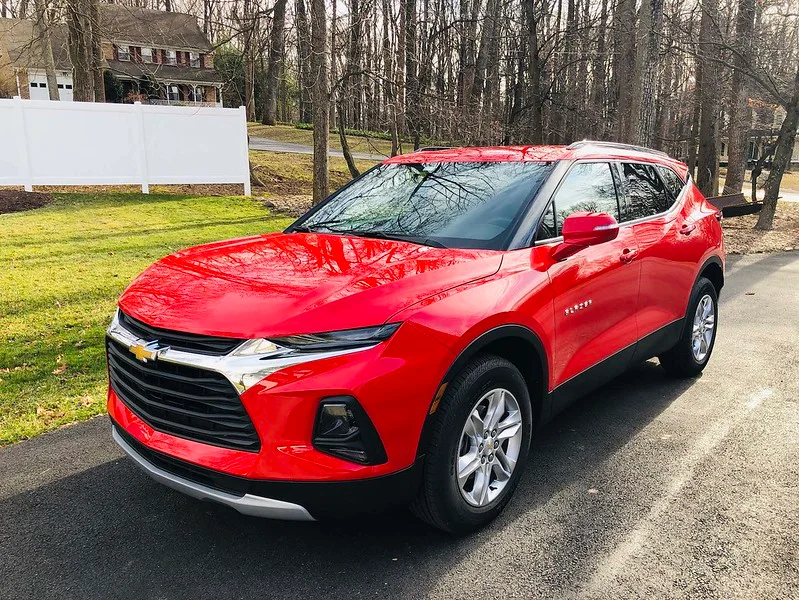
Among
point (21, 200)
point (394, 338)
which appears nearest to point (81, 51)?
point (21, 200)

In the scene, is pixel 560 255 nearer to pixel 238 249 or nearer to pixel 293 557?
pixel 238 249

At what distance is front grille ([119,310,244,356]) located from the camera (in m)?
2.53

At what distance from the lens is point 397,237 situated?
3.48m

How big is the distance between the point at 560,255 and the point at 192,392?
199cm

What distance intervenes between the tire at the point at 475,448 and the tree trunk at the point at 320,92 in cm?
972

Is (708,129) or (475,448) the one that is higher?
(708,129)

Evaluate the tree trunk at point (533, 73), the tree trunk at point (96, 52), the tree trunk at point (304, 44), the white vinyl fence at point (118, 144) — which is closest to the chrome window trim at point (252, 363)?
the tree trunk at point (304, 44)

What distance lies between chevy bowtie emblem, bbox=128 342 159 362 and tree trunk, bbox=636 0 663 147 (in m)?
13.0

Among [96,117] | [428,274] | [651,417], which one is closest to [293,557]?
[428,274]

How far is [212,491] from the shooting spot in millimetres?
2574

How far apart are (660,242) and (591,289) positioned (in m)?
1.09

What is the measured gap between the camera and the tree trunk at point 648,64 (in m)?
12.9

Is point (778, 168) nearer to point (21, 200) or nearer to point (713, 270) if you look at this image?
point (713, 270)

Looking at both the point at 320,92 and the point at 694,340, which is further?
the point at 320,92
